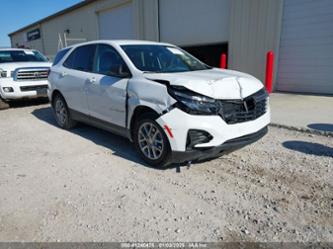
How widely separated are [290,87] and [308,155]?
5.61 m

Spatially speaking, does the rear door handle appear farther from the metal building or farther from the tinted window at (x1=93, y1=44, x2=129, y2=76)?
the metal building

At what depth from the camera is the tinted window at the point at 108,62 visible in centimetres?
389

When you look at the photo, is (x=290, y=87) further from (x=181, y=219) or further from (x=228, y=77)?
(x=181, y=219)

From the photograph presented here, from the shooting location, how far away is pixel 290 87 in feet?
28.9

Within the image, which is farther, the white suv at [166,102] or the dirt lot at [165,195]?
the white suv at [166,102]

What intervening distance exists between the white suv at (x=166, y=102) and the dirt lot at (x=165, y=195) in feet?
1.32

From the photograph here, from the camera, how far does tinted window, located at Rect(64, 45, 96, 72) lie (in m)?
4.71

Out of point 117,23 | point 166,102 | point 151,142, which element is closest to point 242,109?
point 166,102

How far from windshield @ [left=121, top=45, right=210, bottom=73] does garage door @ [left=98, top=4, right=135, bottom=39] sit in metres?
10.8

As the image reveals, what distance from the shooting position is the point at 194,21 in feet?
37.4

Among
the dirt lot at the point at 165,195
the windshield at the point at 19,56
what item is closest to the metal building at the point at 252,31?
the dirt lot at the point at 165,195

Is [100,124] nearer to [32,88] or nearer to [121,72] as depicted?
[121,72]

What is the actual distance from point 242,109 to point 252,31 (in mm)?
7054

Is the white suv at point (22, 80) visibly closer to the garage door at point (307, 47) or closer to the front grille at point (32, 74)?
the front grille at point (32, 74)
